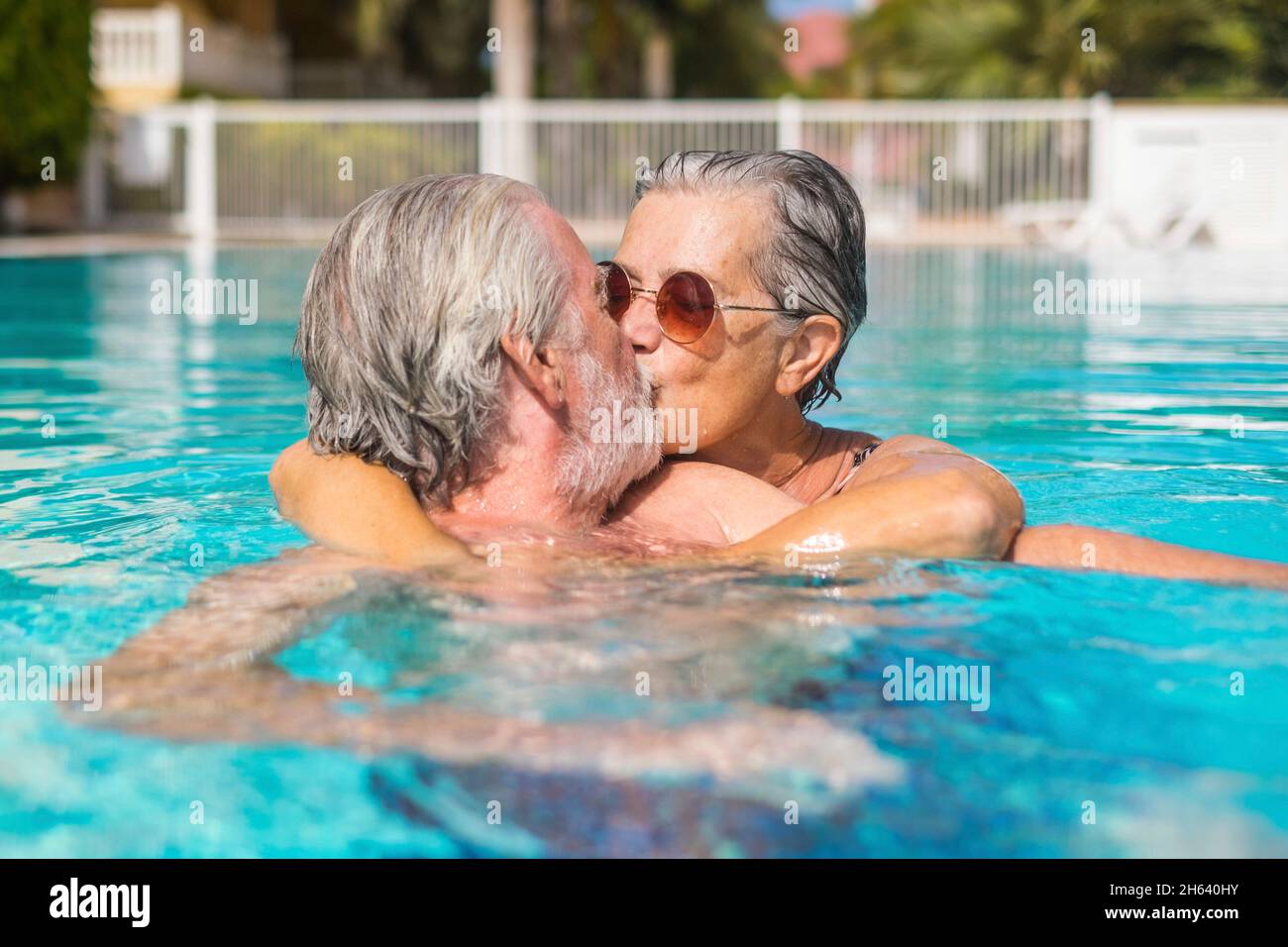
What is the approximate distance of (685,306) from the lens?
3.12m

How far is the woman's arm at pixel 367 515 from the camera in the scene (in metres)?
2.72

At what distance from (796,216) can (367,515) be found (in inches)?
42.3

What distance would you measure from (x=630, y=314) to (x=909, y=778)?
54.0 inches

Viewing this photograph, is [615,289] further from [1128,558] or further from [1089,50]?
[1089,50]

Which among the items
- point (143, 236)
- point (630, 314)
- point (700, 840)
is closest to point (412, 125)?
point (143, 236)

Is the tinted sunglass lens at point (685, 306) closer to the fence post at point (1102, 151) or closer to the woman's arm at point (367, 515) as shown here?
the woman's arm at point (367, 515)

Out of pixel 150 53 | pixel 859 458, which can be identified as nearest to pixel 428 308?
pixel 859 458

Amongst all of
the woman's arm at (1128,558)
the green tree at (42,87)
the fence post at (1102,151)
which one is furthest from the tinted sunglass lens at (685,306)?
the fence post at (1102,151)

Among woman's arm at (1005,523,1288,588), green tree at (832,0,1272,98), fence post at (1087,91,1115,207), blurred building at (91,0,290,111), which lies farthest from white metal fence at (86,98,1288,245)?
woman's arm at (1005,523,1288,588)

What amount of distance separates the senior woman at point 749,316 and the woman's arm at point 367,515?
0.01 meters

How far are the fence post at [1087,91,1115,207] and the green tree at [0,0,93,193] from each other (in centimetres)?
1301

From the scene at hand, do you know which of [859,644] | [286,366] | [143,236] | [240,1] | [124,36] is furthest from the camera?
[240,1]
